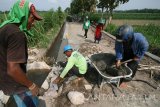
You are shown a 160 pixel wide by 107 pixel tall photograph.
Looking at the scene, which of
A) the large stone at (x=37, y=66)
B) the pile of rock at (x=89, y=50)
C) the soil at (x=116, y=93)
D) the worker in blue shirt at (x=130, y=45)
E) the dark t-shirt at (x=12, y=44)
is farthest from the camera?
the pile of rock at (x=89, y=50)

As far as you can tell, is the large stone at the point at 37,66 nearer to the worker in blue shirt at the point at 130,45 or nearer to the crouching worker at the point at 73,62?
the crouching worker at the point at 73,62

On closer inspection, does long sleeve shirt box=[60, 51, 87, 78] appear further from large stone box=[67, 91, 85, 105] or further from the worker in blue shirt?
the worker in blue shirt

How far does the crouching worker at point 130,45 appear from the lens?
5.12 m

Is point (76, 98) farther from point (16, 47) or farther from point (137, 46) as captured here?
point (16, 47)

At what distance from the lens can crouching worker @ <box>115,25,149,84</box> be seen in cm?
512

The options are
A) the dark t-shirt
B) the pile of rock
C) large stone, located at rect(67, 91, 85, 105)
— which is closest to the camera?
the dark t-shirt

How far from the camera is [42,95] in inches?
204

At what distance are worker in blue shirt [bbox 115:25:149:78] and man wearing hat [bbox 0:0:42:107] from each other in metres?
3.19

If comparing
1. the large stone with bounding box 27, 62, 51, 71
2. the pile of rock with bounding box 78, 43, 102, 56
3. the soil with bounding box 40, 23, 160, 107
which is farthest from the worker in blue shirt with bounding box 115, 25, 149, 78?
the pile of rock with bounding box 78, 43, 102, 56

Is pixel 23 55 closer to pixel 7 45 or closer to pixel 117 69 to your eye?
pixel 7 45

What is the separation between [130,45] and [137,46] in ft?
0.69

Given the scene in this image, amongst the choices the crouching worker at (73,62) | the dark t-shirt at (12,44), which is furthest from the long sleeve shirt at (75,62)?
the dark t-shirt at (12,44)

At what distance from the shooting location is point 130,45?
18.3 feet

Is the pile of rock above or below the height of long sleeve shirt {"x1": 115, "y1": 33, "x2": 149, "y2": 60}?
below
